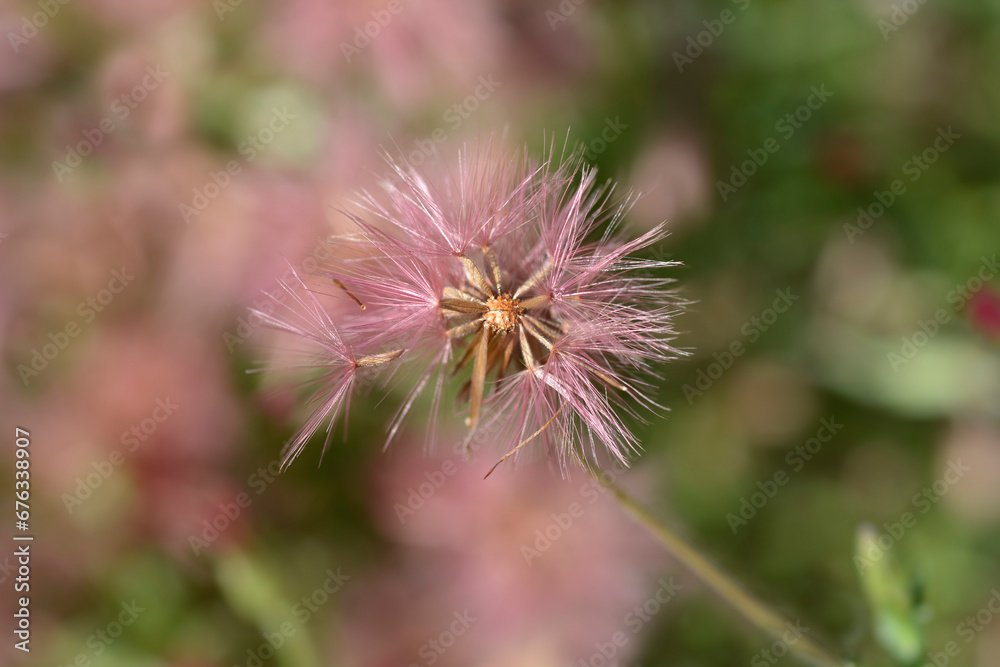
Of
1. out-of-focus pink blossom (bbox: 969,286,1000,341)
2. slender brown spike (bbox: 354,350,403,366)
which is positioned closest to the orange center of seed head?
slender brown spike (bbox: 354,350,403,366)

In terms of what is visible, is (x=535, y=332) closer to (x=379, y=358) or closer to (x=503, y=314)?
(x=503, y=314)

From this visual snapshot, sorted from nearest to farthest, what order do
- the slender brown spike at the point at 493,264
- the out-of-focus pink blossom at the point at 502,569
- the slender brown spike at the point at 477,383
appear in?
the slender brown spike at the point at 477,383 → the slender brown spike at the point at 493,264 → the out-of-focus pink blossom at the point at 502,569

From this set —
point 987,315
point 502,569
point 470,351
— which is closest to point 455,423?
point 502,569

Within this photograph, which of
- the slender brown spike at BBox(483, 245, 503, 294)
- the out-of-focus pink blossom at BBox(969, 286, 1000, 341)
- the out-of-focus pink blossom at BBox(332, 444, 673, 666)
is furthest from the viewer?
the out-of-focus pink blossom at BBox(332, 444, 673, 666)

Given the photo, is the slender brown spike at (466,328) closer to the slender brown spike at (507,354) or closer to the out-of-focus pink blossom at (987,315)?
the slender brown spike at (507,354)

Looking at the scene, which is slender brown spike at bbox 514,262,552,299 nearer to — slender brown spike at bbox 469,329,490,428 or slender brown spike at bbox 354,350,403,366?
slender brown spike at bbox 469,329,490,428

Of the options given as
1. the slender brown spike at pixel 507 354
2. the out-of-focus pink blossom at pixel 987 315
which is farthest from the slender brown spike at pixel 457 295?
the out-of-focus pink blossom at pixel 987 315

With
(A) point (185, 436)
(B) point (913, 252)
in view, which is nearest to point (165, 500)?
(A) point (185, 436)
